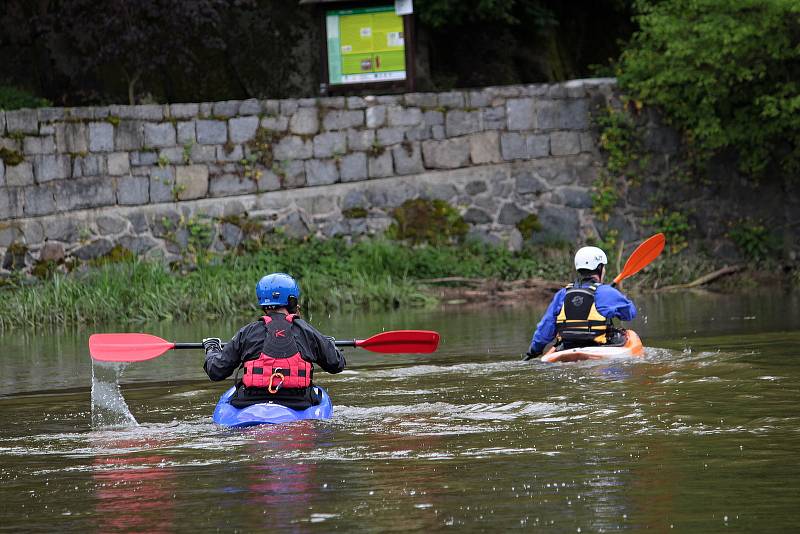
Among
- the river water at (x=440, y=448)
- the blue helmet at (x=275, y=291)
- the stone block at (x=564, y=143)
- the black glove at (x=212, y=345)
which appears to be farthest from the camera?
the stone block at (x=564, y=143)

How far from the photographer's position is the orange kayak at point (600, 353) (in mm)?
11180

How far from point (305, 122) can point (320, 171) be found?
67 centimetres

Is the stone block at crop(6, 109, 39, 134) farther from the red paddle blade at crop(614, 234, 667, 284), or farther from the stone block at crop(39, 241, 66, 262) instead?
the red paddle blade at crop(614, 234, 667, 284)

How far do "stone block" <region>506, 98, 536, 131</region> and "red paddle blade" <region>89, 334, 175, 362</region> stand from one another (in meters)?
10.4

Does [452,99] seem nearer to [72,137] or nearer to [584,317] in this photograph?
[72,137]

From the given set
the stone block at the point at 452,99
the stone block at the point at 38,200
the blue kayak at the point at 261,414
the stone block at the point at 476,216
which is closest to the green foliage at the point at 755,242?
the stone block at the point at 476,216

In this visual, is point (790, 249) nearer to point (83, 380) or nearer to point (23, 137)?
point (23, 137)

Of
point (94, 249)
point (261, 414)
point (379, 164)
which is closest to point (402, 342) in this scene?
point (261, 414)

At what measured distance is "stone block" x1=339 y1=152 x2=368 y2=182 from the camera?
63.5 ft

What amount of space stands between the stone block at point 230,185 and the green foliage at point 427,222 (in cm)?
193

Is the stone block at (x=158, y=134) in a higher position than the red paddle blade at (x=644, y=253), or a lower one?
higher

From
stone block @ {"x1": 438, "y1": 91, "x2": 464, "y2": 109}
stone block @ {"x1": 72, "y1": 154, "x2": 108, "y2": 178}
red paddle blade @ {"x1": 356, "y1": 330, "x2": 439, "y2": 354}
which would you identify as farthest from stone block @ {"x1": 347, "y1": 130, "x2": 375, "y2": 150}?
red paddle blade @ {"x1": 356, "y1": 330, "x2": 439, "y2": 354}

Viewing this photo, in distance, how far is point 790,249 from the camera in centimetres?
1991

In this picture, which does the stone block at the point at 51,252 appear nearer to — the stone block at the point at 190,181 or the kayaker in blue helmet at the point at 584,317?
the stone block at the point at 190,181
